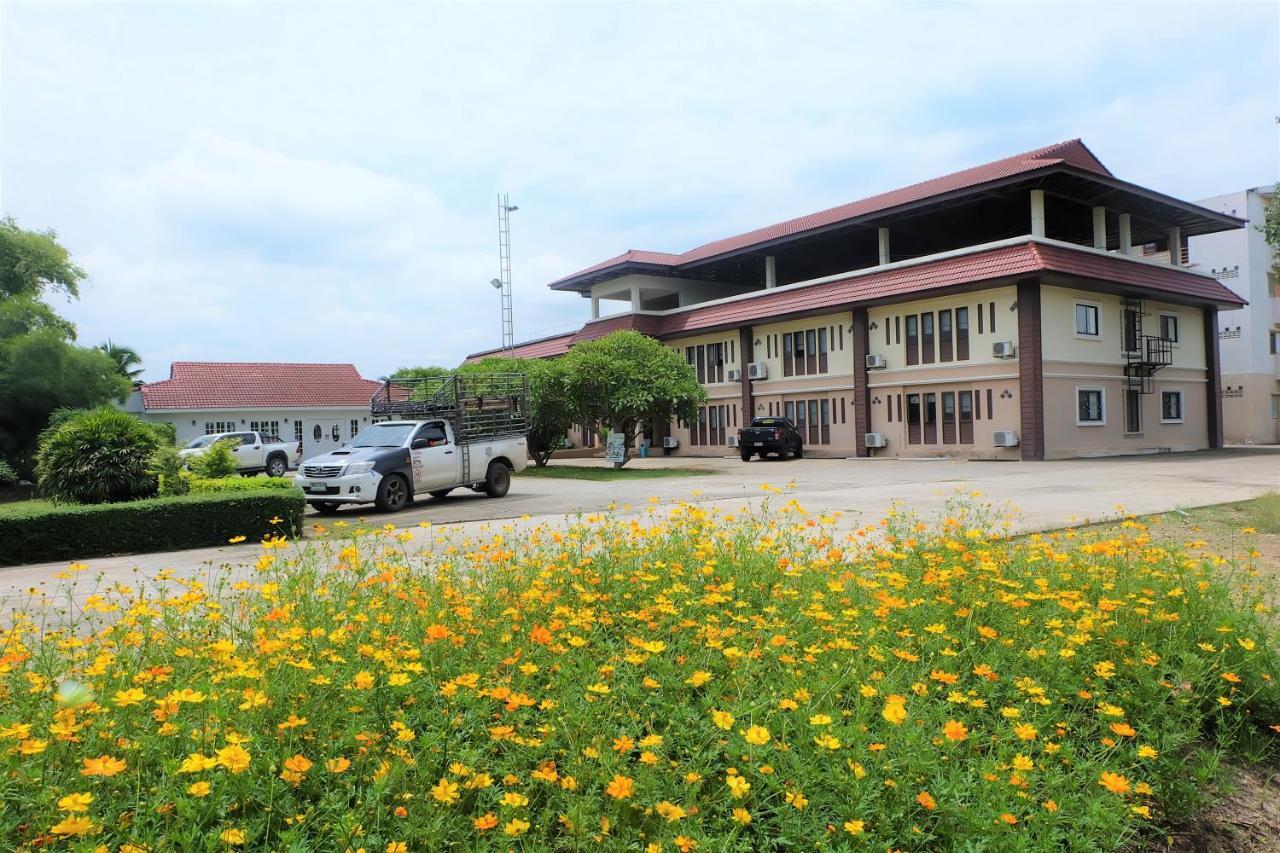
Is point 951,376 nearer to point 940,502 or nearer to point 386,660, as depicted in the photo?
point 940,502

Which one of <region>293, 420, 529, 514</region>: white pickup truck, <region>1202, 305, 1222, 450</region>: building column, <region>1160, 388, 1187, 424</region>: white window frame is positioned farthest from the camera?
<region>1202, 305, 1222, 450</region>: building column

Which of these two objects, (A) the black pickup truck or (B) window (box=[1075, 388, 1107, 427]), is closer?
(B) window (box=[1075, 388, 1107, 427])

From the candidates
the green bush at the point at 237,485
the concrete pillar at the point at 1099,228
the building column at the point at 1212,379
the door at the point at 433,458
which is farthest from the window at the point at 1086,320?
the green bush at the point at 237,485

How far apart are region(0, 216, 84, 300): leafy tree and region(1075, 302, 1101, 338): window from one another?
39598 mm

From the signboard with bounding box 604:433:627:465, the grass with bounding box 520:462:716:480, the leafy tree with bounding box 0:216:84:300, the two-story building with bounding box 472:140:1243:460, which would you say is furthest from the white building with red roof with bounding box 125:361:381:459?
the signboard with bounding box 604:433:627:465

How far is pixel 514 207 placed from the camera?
1828 inches

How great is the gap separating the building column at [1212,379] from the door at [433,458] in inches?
1241

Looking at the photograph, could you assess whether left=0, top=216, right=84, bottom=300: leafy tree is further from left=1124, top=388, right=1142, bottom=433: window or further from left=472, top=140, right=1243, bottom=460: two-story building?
left=1124, top=388, right=1142, bottom=433: window

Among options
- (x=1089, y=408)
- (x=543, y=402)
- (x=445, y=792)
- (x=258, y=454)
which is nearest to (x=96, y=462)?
(x=445, y=792)

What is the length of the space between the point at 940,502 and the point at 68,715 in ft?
41.8

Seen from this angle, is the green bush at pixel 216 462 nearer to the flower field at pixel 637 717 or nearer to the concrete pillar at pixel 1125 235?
the flower field at pixel 637 717

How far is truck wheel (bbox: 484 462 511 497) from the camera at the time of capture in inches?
718

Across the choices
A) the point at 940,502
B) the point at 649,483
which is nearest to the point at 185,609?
the point at 940,502

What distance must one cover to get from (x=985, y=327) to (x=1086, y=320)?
370 cm
